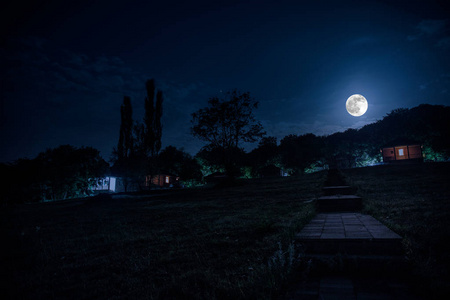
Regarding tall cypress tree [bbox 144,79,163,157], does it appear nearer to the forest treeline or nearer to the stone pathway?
the forest treeline

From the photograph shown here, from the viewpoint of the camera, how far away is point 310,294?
205cm

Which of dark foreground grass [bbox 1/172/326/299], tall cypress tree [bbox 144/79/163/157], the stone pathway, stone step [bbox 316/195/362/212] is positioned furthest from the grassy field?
tall cypress tree [bbox 144/79/163/157]

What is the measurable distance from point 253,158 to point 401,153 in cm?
2851

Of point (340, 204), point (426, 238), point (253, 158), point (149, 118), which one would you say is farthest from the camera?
point (253, 158)

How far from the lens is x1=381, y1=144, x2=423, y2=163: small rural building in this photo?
31.5m

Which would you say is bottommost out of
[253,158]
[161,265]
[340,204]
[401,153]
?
[161,265]

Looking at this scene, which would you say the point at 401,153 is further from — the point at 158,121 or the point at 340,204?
the point at 158,121

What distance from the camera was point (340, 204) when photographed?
5.70 m

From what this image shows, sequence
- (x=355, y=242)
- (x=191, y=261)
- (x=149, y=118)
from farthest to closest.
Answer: (x=149, y=118) → (x=191, y=261) → (x=355, y=242)

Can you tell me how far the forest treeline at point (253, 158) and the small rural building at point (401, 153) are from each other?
3.11ft

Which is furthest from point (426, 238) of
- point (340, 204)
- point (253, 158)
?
point (253, 158)

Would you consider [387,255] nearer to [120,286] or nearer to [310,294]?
[310,294]

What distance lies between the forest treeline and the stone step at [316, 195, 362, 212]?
59.2 feet

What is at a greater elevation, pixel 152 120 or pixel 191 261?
pixel 152 120
